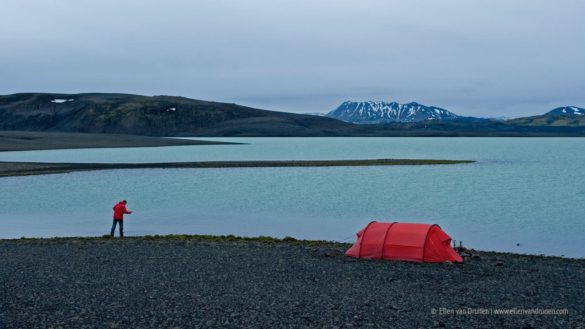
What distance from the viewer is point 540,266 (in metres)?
19.0

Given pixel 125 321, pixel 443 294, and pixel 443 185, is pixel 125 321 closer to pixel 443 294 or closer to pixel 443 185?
pixel 443 294

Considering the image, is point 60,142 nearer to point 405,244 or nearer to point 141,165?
point 141,165

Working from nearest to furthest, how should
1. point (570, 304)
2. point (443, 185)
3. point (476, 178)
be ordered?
point (570, 304) < point (443, 185) < point (476, 178)

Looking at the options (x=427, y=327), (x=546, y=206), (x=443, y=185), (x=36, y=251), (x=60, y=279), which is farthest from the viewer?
(x=443, y=185)

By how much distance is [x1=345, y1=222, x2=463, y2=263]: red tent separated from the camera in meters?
19.2

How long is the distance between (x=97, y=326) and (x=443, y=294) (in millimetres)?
7844

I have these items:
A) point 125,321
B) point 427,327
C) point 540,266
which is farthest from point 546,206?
point 125,321

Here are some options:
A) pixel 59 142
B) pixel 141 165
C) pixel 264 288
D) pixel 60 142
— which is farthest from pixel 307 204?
pixel 60 142

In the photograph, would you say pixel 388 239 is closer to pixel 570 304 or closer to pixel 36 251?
pixel 570 304

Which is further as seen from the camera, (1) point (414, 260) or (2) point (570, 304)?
(1) point (414, 260)

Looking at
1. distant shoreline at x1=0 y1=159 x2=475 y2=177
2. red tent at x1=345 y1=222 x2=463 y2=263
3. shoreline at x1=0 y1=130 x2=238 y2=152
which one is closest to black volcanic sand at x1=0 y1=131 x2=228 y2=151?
shoreline at x1=0 y1=130 x2=238 y2=152

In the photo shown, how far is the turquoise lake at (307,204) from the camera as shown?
93.9ft

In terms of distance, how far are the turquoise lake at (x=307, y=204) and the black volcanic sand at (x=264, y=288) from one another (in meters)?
6.57

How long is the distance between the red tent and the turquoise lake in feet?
18.3
